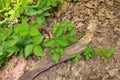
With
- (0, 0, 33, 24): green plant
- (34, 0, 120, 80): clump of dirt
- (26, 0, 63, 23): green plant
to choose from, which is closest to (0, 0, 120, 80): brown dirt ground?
(34, 0, 120, 80): clump of dirt

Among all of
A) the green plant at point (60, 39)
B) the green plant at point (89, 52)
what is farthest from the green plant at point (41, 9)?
the green plant at point (89, 52)

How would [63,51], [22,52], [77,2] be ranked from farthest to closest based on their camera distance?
[77,2] → [22,52] → [63,51]

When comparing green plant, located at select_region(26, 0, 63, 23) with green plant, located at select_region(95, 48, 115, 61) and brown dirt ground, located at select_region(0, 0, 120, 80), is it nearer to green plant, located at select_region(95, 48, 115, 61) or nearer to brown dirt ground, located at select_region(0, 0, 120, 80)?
brown dirt ground, located at select_region(0, 0, 120, 80)

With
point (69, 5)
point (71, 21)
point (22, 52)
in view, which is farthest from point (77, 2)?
point (22, 52)

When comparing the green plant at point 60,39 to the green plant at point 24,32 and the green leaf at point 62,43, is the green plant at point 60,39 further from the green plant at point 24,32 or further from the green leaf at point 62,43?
the green plant at point 24,32

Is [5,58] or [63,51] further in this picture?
[5,58]

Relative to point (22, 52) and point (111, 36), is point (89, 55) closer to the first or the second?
point (111, 36)

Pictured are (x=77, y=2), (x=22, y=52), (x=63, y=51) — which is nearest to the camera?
(x=63, y=51)

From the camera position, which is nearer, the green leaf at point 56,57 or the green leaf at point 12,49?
the green leaf at point 56,57
